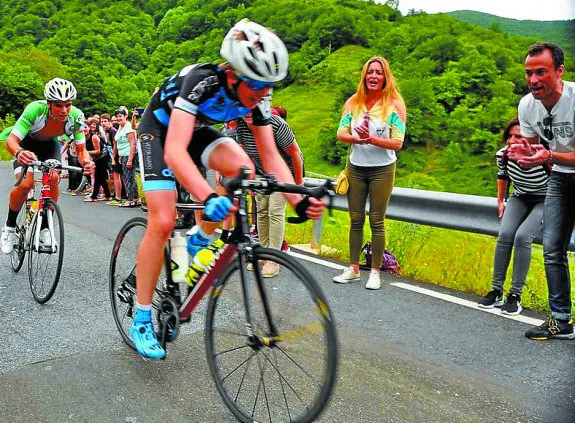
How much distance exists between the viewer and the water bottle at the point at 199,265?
320 centimetres

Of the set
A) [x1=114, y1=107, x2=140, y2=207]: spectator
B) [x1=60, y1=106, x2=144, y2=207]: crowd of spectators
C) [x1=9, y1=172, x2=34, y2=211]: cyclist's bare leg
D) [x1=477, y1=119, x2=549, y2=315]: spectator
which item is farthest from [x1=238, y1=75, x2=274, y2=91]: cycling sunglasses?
[x1=114, y1=107, x2=140, y2=207]: spectator

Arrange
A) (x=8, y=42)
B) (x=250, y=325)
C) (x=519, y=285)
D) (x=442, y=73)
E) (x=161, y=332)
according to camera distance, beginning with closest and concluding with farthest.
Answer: (x=250, y=325), (x=161, y=332), (x=519, y=285), (x=442, y=73), (x=8, y=42)

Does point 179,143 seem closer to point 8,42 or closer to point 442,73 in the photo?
point 442,73

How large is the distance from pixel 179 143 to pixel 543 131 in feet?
9.35

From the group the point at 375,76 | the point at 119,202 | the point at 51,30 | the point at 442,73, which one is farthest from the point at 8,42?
the point at 375,76

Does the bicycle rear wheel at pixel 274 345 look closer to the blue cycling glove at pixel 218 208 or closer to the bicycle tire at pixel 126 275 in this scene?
the blue cycling glove at pixel 218 208

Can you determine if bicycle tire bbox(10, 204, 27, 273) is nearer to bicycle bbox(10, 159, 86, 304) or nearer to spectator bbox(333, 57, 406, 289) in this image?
bicycle bbox(10, 159, 86, 304)

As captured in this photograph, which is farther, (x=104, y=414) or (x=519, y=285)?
(x=519, y=285)

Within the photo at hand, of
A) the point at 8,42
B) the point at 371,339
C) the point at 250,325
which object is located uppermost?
the point at 8,42

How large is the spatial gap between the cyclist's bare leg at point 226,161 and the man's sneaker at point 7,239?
332cm

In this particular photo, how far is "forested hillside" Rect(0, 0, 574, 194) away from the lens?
57.4 meters

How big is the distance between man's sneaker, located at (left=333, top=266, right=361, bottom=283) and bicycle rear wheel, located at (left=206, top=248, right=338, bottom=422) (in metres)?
2.89

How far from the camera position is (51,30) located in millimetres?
95500

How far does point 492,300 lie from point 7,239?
4923 mm
